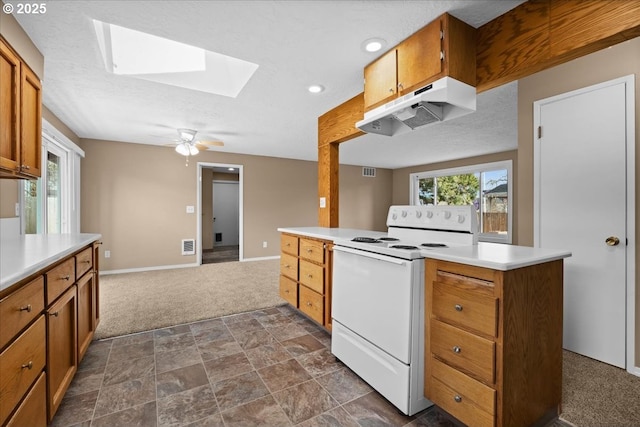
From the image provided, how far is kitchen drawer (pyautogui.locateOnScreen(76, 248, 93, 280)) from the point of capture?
1.85m

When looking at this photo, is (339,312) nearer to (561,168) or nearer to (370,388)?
(370,388)

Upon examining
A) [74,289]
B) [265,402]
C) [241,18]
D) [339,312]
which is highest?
[241,18]

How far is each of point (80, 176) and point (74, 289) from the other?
12.8ft

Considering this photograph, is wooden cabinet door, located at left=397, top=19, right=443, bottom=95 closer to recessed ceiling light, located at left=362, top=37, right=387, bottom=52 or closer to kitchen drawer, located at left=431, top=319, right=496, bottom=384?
recessed ceiling light, located at left=362, top=37, right=387, bottom=52

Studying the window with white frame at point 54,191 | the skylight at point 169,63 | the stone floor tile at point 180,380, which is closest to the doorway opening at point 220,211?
the window with white frame at point 54,191

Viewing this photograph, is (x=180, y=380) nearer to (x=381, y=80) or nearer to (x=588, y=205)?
(x=381, y=80)

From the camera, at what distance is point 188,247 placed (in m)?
5.50

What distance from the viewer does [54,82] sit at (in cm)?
263

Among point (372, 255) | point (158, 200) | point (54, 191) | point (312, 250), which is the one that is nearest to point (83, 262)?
point (312, 250)

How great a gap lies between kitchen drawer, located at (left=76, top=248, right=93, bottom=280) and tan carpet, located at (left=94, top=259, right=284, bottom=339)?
79 cm

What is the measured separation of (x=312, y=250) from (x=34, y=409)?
189cm

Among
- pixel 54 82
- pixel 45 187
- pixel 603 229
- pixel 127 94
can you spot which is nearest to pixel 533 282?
pixel 603 229

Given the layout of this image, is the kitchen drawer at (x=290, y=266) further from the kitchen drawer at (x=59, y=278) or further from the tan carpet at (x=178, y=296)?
the kitchen drawer at (x=59, y=278)

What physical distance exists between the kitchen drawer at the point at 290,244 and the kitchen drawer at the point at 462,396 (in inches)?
67.9
